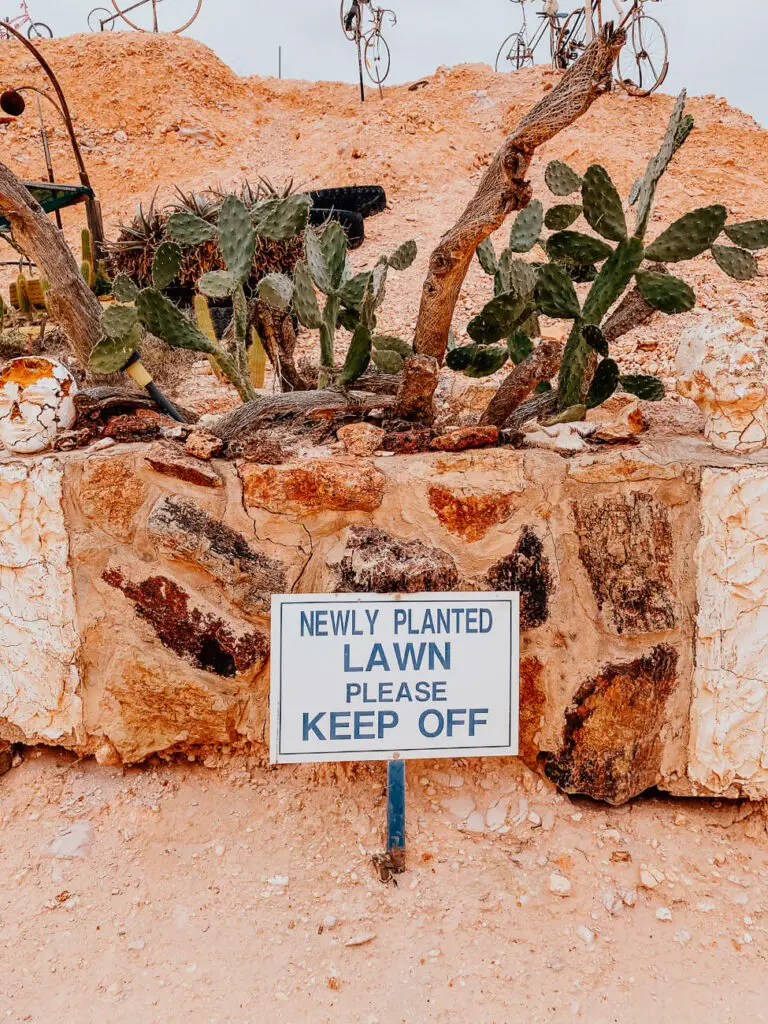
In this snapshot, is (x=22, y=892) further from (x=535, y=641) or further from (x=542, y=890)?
(x=535, y=641)

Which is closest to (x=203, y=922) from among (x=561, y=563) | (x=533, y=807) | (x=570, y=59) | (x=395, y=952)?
(x=395, y=952)

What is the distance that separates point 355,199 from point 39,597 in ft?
20.3

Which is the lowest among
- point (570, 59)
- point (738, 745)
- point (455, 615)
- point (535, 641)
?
point (738, 745)

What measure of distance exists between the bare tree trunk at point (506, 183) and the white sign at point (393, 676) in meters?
0.70

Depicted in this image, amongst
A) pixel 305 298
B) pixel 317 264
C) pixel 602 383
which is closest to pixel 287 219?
pixel 317 264

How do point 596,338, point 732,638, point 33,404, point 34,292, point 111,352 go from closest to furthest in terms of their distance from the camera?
point 732,638, point 33,404, point 111,352, point 596,338, point 34,292

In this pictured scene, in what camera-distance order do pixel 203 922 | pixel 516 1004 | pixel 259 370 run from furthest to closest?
pixel 259 370
pixel 203 922
pixel 516 1004

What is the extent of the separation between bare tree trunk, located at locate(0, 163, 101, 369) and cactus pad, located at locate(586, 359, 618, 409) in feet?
4.90

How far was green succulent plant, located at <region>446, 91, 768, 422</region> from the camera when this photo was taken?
80.4 inches

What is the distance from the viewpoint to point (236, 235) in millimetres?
2148

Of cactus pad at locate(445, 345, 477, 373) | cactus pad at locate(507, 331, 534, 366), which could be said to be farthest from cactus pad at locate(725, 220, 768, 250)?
cactus pad at locate(445, 345, 477, 373)

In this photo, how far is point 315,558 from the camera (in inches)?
71.6

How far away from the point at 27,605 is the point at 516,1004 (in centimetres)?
136

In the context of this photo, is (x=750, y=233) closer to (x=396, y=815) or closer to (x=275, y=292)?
(x=275, y=292)
